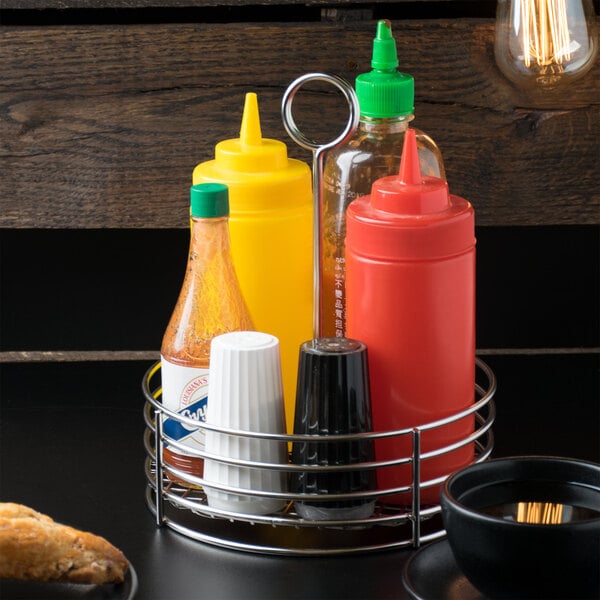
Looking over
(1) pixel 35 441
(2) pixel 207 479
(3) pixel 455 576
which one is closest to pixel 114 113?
(1) pixel 35 441

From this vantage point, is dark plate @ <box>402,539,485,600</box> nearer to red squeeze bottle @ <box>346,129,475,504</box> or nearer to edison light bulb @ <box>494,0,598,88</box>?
red squeeze bottle @ <box>346,129,475,504</box>

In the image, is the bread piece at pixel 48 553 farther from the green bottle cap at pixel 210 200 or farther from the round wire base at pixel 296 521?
the green bottle cap at pixel 210 200

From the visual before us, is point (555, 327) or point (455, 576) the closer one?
point (455, 576)

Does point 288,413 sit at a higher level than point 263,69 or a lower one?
lower

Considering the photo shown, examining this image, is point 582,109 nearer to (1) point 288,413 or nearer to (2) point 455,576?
(1) point 288,413

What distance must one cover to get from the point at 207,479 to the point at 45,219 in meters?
0.46

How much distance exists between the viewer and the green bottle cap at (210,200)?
0.78 metres

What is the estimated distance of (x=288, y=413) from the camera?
92 cm

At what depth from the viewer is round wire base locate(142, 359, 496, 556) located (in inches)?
30.3

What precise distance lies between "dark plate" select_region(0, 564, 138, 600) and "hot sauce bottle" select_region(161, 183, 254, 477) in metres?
0.11

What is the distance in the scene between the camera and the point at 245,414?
774mm

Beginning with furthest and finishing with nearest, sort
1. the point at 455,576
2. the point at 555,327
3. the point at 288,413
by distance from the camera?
1. the point at 555,327
2. the point at 288,413
3. the point at 455,576

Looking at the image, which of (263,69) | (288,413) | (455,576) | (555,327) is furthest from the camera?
(555,327)

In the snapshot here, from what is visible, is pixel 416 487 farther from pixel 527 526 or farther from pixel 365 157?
pixel 365 157
